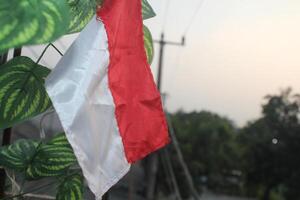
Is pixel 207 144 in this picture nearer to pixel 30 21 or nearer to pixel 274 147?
pixel 274 147

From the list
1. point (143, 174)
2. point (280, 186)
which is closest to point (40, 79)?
point (143, 174)

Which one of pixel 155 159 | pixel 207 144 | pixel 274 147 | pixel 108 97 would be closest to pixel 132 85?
pixel 108 97

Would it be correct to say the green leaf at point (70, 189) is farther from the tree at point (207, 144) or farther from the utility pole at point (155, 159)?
the tree at point (207, 144)

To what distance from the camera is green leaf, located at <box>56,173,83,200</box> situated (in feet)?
2.57

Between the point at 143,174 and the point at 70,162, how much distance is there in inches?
332

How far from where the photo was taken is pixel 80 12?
705 mm

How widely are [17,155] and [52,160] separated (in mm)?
54

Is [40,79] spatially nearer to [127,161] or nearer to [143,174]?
[127,161]

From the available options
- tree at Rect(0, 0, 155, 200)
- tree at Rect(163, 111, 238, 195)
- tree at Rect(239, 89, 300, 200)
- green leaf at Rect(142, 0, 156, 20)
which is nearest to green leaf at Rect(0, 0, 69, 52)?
tree at Rect(0, 0, 155, 200)

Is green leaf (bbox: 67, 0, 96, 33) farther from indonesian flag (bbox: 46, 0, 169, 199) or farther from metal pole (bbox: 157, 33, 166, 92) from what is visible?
metal pole (bbox: 157, 33, 166, 92)

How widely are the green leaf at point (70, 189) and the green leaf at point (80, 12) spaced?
228 mm

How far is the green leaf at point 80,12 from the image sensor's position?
695mm

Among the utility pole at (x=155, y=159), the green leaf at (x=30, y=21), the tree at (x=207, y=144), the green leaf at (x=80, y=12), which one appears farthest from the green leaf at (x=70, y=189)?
the tree at (x=207, y=144)

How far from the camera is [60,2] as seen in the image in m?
0.52
